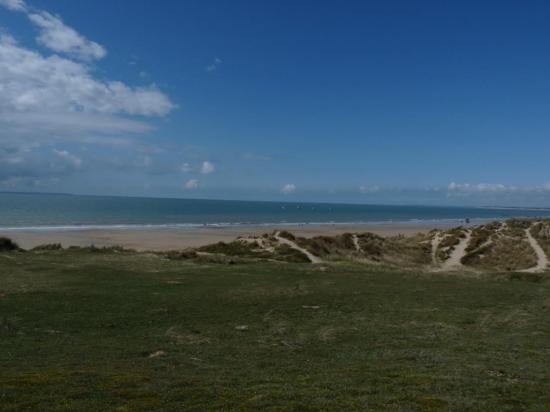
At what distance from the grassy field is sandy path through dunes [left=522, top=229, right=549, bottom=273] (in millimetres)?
26275

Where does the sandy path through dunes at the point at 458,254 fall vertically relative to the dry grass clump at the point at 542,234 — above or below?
below

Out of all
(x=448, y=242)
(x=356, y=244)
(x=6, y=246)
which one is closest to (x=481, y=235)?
(x=448, y=242)

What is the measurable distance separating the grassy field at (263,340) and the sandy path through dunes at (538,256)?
1034 inches

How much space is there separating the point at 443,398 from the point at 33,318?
20.5m

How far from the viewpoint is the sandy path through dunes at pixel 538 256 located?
219 feet

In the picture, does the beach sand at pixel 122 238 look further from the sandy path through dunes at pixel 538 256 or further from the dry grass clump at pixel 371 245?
the sandy path through dunes at pixel 538 256

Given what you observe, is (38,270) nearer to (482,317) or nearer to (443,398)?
(482,317)

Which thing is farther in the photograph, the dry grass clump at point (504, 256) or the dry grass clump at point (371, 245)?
the dry grass clump at point (371, 245)

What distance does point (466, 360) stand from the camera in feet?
61.7

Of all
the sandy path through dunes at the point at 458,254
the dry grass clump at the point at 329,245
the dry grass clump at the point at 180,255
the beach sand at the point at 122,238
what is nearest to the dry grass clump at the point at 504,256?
the sandy path through dunes at the point at 458,254

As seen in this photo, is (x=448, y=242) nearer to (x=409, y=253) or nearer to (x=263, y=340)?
(x=409, y=253)

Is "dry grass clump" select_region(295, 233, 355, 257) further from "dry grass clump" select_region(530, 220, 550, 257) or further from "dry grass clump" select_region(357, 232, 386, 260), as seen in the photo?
"dry grass clump" select_region(530, 220, 550, 257)

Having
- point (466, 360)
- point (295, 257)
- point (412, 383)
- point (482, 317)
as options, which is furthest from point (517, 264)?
point (412, 383)

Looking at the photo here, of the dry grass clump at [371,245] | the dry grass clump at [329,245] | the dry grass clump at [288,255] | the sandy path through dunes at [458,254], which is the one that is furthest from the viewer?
the sandy path through dunes at [458,254]
